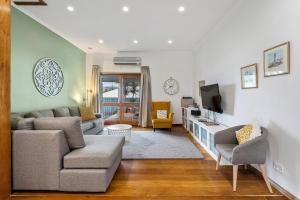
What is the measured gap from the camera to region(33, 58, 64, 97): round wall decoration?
435 cm

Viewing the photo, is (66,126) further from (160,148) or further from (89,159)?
(160,148)

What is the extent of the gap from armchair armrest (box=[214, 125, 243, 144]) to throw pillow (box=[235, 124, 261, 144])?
8 cm

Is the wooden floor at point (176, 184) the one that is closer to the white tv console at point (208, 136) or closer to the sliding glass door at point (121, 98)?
the white tv console at point (208, 136)

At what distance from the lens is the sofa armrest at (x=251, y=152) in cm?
246

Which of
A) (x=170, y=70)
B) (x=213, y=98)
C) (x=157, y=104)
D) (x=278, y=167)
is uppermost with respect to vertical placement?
(x=170, y=70)

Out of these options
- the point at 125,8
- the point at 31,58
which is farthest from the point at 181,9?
the point at 31,58

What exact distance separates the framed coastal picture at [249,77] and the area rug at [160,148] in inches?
63.5

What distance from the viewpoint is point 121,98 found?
7617mm

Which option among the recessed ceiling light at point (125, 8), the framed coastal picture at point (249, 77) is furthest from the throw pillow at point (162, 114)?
the recessed ceiling light at point (125, 8)

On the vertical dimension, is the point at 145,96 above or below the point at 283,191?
above

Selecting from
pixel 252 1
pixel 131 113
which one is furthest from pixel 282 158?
pixel 131 113

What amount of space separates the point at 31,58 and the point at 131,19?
235 cm

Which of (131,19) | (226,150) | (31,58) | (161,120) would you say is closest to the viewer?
(226,150)

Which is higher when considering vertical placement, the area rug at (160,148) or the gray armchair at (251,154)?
the gray armchair at (251,154)
